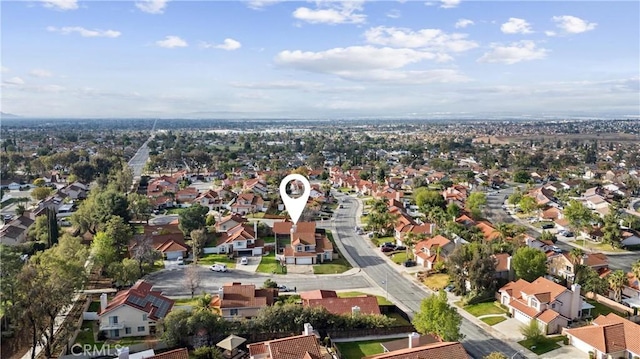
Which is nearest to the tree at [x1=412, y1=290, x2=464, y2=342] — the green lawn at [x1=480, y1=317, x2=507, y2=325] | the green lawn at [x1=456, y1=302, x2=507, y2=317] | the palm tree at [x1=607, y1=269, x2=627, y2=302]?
the green lawn at [x1=480, y1=317, x2=507, y2=325]

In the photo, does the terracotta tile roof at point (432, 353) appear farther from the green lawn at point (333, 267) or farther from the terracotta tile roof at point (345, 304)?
the green lawn at point (333, 267)

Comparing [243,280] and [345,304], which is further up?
[345,304]

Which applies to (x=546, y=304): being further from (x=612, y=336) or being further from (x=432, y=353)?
(x=432, y=353)

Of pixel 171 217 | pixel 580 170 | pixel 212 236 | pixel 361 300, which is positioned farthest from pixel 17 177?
pixel 580 170

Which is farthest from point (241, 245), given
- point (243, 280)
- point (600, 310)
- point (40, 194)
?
point (40, 194)

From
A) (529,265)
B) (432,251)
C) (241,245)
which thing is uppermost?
(529,265)

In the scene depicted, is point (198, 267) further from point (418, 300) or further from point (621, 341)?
point (621, 341)
